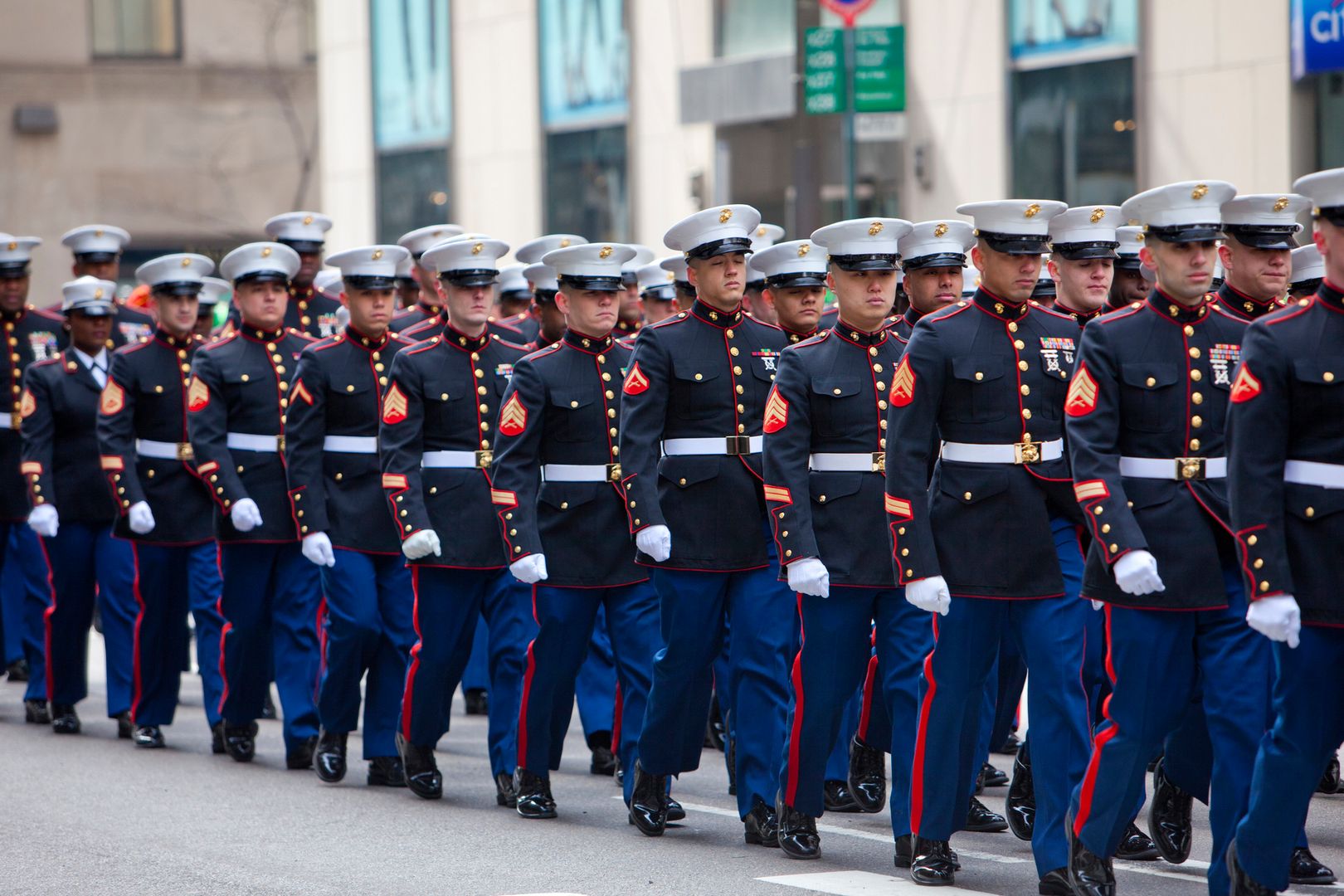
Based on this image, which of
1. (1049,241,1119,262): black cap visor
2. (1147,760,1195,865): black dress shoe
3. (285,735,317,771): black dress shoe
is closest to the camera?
(1147,760,1195,865): black dress shoe

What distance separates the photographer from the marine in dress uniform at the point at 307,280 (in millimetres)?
Answer: 11984

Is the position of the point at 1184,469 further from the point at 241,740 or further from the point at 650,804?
the point at 241,740

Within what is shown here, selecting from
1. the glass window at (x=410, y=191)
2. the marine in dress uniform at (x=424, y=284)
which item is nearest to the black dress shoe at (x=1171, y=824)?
the marine in dress uniform at (x=424, y=284)

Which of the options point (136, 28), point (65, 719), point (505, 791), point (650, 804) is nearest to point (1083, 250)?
point (650, 804)

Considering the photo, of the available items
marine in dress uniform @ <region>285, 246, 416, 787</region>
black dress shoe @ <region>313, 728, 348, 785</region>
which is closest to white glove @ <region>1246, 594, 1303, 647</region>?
marine in dress uniform @ <region>285, 246, 416, 787</region>

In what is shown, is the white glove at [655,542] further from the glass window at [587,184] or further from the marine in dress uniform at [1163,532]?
the glass window at [587,184]

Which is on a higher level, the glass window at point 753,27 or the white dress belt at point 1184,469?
Result: the glass window at point 753,27

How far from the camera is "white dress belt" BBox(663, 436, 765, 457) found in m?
8.01

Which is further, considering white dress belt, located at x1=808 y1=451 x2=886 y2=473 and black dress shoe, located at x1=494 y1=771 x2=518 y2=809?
black dress shoe, located at x1=494 y1=771 x2=518 y2=809

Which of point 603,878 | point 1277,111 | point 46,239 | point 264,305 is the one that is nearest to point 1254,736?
point 603,878

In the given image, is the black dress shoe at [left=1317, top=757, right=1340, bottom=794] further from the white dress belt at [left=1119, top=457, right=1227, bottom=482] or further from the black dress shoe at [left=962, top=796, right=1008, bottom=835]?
the white dress belt at [left=1119, top=457, right=1227, bottom=482]

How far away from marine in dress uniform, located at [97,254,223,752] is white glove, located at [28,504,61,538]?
1.60 ft

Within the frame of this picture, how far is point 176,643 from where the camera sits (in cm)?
1052

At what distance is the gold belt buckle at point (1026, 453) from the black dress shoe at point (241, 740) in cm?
433
